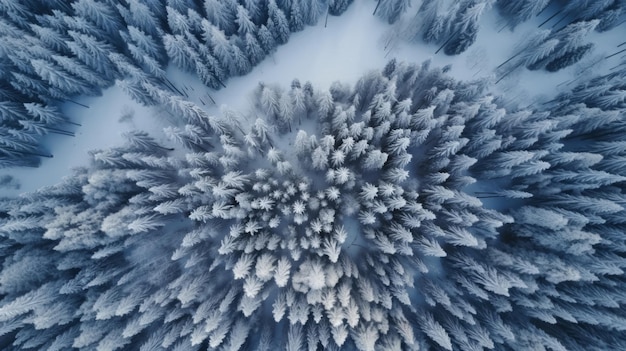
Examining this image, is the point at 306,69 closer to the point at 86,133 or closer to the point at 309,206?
the point at 309,206

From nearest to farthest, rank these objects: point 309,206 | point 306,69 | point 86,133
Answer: point 309,206
point 306,69
point 86,133

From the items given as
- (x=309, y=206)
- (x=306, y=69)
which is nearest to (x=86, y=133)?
(x=306, y=69)

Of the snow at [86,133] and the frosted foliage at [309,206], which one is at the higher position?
the snow at [86,133]

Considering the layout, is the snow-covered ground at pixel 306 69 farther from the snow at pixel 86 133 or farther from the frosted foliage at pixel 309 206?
the frosted foliage at pixel 309 206

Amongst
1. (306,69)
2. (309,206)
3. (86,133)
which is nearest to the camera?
(309,206)

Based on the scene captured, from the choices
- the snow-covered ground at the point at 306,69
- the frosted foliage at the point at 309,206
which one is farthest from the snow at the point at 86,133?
the frosted foliage at the point at 309,206

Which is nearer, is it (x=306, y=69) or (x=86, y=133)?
(x=306, y=69)

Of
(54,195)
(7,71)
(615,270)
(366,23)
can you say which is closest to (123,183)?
(54,195)

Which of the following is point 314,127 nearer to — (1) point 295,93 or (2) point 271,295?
(1) point 295,93
